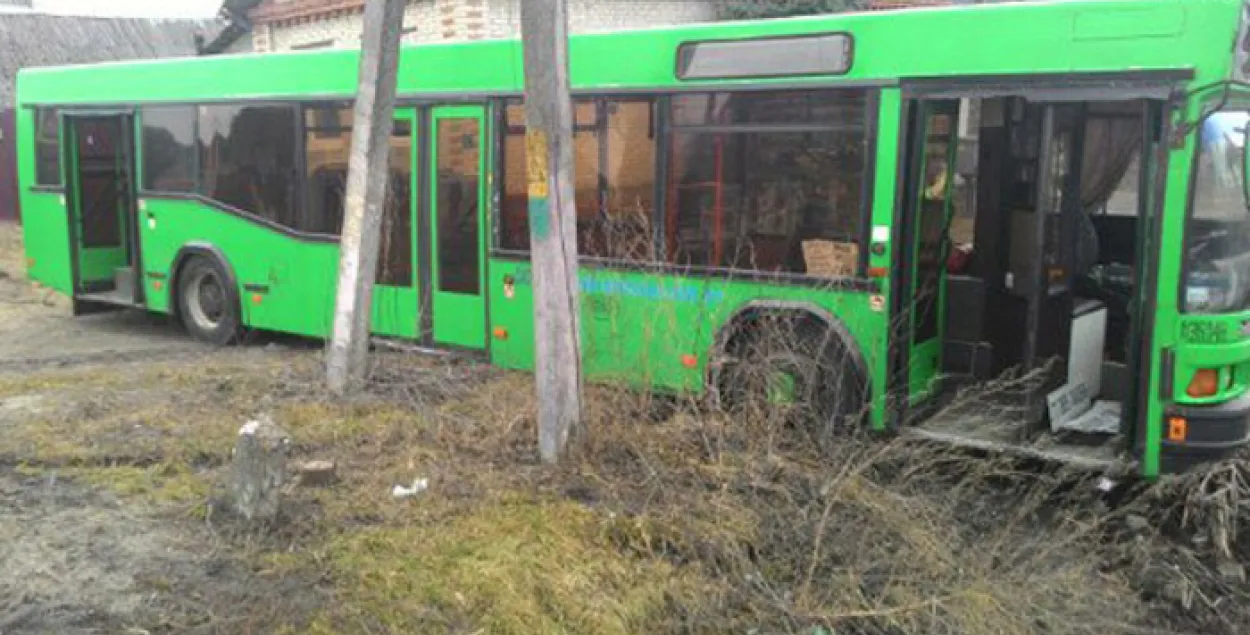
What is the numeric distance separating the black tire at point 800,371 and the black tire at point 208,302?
5597 millimetres

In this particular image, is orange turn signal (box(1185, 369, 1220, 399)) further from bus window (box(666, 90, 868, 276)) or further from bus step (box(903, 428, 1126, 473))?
bus window (box(666, 90, 868, 276))

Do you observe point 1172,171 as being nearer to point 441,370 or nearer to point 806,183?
point 806,183

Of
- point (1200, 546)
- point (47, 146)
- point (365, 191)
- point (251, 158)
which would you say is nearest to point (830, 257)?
point (1200, 546)

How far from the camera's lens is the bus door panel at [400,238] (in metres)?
9.16

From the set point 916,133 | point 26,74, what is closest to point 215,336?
point 26,74

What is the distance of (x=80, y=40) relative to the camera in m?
33.7

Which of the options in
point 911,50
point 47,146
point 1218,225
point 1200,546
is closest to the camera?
point 1200,546

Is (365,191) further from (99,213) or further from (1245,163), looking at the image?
(99,213)

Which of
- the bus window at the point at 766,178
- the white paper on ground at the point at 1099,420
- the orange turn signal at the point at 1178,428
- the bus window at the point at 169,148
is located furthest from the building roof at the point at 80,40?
the orange turn signal at the point at 1178,428

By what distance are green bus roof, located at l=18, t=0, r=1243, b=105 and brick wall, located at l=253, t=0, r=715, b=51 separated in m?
6.05

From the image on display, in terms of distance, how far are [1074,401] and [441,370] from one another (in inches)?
163

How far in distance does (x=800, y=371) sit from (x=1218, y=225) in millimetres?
2265

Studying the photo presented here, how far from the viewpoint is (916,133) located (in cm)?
643

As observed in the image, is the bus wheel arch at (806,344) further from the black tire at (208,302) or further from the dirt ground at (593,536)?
the black tire at (208,302)
